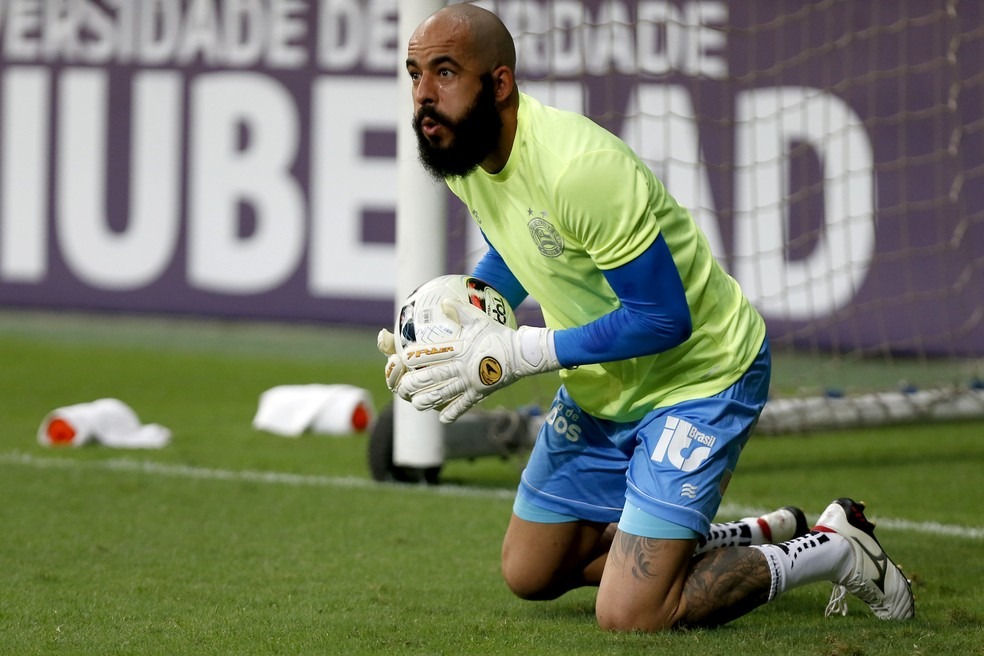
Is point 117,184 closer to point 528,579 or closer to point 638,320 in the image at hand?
point 528,579

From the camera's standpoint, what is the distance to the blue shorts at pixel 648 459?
3129 mm

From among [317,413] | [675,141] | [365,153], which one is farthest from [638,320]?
[365,153]

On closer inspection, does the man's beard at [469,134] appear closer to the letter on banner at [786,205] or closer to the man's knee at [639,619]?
the man's knee at [639,619]

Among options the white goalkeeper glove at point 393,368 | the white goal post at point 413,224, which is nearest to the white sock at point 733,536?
the white goalkeeper glove at point 393,368

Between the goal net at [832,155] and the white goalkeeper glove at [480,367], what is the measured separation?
4.77 metres

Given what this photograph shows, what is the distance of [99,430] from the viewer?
6055mm

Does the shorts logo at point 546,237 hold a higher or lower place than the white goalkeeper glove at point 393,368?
higher

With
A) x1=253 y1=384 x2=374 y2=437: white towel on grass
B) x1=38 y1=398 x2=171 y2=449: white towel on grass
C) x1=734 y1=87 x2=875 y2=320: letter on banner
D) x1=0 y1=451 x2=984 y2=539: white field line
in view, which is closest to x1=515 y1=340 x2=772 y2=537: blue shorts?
x1=0 y1=451 x2=984 y2=539: white field line

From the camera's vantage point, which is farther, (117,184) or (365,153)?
(117,184)

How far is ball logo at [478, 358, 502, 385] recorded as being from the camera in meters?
3.00

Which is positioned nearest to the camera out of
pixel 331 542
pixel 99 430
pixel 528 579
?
pixel 528 579

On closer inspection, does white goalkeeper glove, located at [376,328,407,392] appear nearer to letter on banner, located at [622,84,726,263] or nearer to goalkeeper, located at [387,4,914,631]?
goalkeeper, located at [387,4,914,631]

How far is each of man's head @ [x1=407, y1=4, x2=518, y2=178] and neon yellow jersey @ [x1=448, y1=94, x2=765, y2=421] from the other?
0.31 ft

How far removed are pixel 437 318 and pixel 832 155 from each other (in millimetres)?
5308
